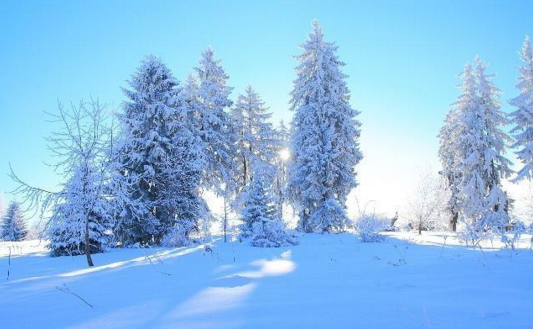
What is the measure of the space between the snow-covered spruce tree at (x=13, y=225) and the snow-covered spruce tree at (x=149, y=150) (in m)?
30.4

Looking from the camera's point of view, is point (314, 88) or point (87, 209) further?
point (314, 88)

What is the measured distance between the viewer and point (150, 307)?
2791 millimetres

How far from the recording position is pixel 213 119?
22.6m

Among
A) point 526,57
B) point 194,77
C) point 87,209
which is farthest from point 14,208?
point 526,57

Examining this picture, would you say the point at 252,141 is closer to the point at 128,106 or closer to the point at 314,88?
the point at 314,88

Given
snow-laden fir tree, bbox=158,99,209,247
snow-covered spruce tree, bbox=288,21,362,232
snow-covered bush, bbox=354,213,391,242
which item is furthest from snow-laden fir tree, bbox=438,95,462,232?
snow-laden fir tree, bbox=158,99,209,247

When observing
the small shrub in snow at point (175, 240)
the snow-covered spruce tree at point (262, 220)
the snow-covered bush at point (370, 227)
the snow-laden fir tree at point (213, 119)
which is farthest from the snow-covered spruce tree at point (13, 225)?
the snow-covered bush at point (370, 227)

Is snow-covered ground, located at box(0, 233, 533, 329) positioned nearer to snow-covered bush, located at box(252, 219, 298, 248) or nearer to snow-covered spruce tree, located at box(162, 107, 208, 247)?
→ snow-covered bush, located at box(252, 219, 298, 248)

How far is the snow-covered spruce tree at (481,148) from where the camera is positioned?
→ 23109mm

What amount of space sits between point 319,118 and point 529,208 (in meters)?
30.3

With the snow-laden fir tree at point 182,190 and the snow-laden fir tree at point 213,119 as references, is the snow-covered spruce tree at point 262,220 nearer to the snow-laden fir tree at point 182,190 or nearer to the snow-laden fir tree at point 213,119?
the snow-laden fir tree at point 182,190

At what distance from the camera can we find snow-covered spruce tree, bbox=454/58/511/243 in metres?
23.1

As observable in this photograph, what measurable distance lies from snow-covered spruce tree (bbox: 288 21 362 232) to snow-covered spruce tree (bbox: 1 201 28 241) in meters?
32.8

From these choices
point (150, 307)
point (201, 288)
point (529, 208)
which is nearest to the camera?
point (150, 307)
